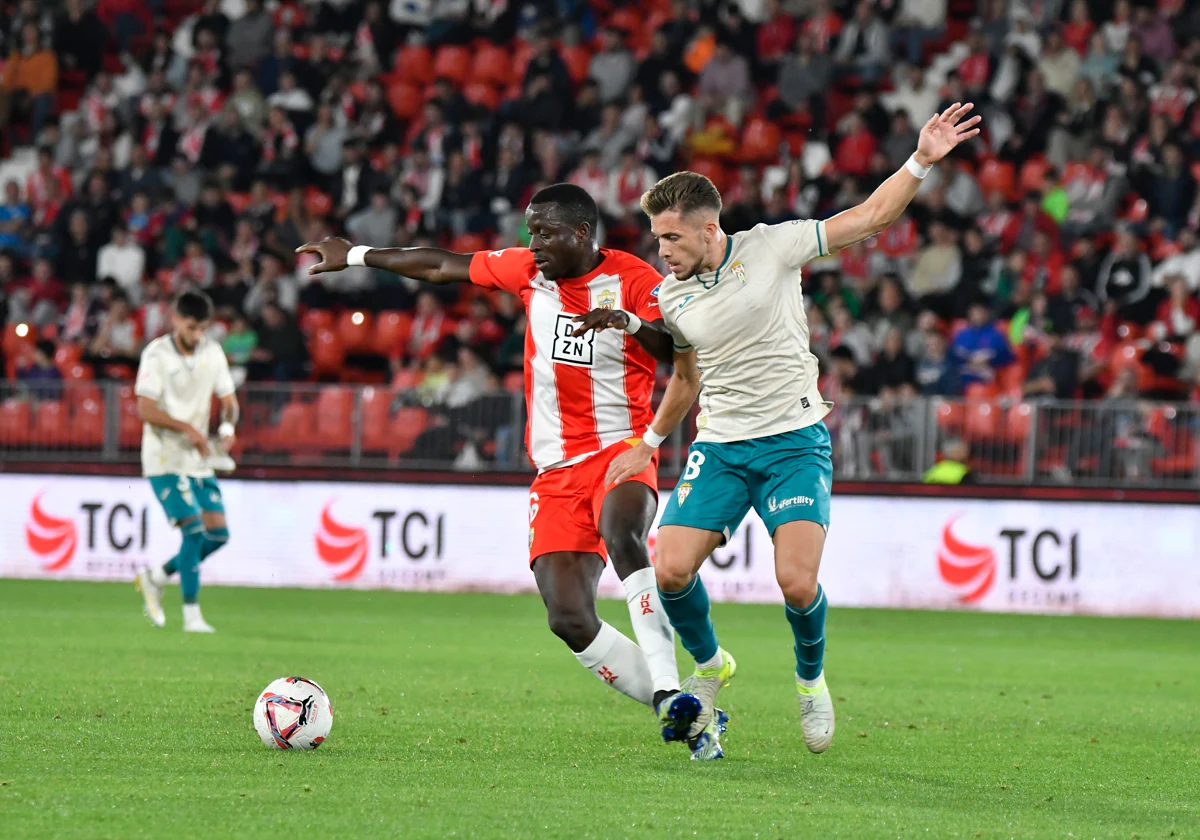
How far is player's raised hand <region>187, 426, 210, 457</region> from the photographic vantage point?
12.6 metres

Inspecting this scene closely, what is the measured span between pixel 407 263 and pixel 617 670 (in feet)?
7.04

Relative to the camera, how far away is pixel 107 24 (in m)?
25.9

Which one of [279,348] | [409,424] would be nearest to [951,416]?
[409,424]

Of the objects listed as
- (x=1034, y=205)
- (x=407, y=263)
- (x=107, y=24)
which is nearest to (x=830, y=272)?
(x=1034, y=205)

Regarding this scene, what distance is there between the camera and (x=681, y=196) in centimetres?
700

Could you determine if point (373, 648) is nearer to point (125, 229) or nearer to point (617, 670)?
point (617, 670)

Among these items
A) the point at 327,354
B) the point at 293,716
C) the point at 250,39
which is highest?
the point at 250,39

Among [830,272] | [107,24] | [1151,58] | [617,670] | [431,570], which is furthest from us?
[107,24]

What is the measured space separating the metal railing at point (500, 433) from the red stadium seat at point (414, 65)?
314 inches

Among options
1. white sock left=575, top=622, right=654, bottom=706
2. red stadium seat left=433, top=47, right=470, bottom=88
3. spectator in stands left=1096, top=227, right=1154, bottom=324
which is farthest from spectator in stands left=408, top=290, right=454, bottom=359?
white sock left=575, top=622, right=654, bottom=706

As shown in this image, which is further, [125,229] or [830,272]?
[125,229]

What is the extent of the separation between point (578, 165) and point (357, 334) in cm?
380

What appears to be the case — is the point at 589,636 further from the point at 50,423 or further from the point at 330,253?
the point at 50,423

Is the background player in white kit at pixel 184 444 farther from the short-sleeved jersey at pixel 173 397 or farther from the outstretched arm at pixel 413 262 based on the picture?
the outstretched arm at pixel 413 262
